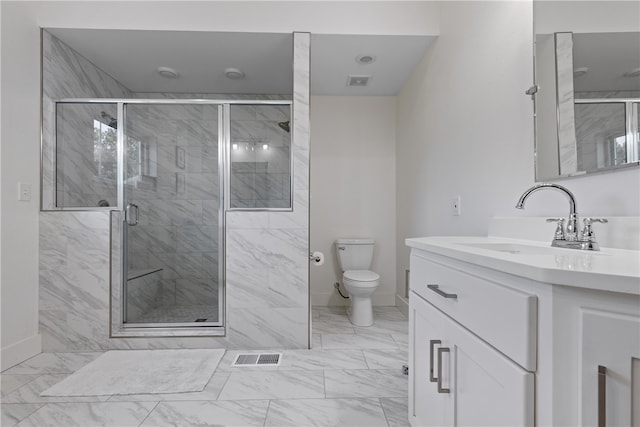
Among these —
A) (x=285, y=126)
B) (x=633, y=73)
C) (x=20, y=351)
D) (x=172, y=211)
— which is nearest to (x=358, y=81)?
Result: (x=285, y=126)

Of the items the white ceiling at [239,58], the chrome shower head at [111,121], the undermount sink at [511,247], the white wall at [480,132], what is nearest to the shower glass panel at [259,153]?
the white ceiling at [239,58]

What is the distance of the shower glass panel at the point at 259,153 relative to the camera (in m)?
2.22

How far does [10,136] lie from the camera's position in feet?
6.22

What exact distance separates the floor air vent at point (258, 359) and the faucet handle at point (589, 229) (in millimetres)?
1721

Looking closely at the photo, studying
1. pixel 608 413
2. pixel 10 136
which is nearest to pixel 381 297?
pixel 608 413

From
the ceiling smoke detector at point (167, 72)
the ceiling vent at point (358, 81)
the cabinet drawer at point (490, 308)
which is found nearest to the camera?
the cabinet drawer at point (490, 308)

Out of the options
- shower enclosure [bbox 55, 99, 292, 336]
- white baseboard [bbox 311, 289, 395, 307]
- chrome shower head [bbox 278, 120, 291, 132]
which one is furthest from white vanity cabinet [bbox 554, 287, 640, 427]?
white baseboard [bbox 311, 289, 395, 307]

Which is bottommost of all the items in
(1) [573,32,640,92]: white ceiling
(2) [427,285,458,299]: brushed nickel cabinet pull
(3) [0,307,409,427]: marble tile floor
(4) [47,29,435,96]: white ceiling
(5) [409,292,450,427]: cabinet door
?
(3) [0,307,409,427]: marble tile floor

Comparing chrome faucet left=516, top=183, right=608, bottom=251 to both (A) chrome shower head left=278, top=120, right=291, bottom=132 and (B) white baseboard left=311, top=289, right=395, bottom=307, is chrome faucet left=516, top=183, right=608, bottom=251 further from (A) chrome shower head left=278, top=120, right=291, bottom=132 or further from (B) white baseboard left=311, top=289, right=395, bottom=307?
(B) white baseboard left=311, top=289, right=395, bottom=307

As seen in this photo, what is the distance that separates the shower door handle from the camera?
226 centimetres

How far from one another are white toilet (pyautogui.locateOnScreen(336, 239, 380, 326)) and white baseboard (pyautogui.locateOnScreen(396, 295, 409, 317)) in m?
0.38

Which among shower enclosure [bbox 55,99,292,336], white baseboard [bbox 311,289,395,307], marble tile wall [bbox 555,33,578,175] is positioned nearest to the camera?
marble tile wall [bbox 555,33,578,175]

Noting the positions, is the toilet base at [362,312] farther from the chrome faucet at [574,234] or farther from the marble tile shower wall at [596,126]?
the marble tile shower wall at [596,126]

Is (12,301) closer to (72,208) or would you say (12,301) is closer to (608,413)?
(72,208)
